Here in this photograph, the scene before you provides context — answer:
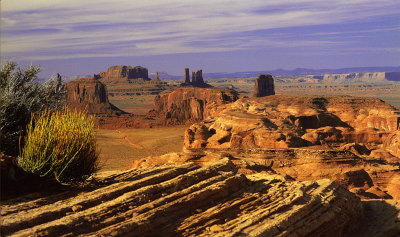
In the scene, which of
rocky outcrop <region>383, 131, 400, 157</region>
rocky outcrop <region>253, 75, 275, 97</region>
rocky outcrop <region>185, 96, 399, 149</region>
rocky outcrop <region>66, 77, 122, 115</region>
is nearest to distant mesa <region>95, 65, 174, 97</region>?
rocky outcrop <region>66, 77, 122, 115</region>

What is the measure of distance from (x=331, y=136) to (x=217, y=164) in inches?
852

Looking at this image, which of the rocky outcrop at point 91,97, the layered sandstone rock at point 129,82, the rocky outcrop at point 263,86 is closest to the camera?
the rocky outcrop at point 91,97

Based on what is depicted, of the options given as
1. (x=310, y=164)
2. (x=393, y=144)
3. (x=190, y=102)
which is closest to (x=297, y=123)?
(x=393, y=144)

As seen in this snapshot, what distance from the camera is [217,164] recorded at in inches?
598

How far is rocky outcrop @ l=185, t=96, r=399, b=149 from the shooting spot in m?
29.1

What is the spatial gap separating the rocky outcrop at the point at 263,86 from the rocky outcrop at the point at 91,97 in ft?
108

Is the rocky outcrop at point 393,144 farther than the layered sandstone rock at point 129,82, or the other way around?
the layered sandstone rock at point 129,82

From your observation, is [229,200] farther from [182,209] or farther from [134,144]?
[134,144]

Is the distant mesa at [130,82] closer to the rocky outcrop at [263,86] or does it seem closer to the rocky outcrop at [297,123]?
the rocky outcrop at [263,86]

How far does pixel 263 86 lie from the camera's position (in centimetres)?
9662

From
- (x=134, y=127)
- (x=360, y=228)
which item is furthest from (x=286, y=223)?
(x=134, y=127)

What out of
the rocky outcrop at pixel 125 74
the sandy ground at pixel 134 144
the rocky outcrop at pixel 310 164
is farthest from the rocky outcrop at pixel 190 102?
the rocky outcrop at pixel 125 74

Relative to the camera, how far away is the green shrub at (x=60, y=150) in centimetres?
1103

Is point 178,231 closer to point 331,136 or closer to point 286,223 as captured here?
point 286,223
